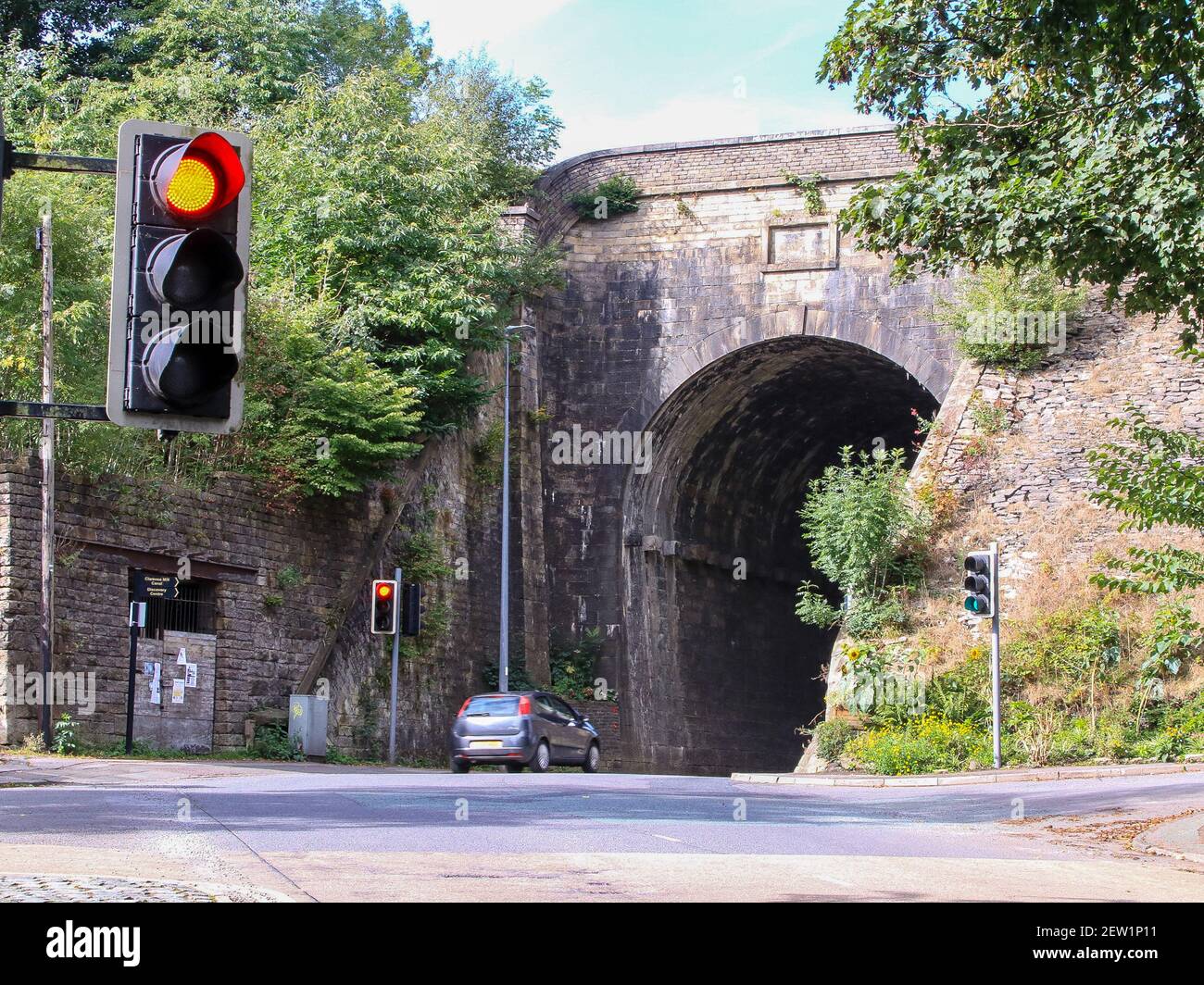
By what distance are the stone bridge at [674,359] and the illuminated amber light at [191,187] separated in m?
27.2

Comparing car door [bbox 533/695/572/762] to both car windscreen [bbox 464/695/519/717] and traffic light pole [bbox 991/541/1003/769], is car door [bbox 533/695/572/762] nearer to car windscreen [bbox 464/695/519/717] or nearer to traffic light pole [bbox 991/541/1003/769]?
car windscreen [bbox 464/695/519/717]

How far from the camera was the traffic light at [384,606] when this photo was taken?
2514 cm

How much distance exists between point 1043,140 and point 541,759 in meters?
13.2

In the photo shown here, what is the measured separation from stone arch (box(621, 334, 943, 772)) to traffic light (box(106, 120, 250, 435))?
28367mm

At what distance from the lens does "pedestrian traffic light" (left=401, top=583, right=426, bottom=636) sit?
84.6 ft

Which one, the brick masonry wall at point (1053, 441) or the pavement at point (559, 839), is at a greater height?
the brick masonry wall at point (1053, 441)

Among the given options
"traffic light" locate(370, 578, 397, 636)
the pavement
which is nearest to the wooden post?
the pavement

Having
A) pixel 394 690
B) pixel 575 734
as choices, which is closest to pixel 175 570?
pixel 394 690

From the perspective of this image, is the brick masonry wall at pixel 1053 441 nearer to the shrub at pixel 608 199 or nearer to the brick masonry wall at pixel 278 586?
the shrub at pixel 608 199

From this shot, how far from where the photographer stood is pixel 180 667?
23.5 m

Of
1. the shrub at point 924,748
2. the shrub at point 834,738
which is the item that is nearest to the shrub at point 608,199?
the shrub at point 834,738
